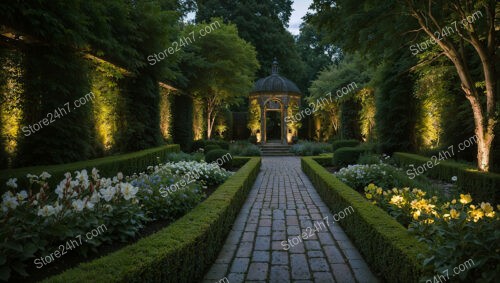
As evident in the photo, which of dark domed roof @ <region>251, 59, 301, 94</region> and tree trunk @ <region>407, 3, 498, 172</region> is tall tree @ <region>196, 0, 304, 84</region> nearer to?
dark domed roof @ <region>251, 59, 301, 94</region>

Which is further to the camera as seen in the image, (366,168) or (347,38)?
(366,168)

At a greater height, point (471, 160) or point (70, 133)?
point (70, 133)

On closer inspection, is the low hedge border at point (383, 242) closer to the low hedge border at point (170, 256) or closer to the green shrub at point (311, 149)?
the low hedge border at point (170, 256)

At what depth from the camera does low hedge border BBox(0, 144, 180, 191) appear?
13.0 feet

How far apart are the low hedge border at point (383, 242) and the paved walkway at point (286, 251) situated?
15cm

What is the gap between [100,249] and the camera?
9.43ft

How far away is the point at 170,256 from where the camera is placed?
7.54 ft

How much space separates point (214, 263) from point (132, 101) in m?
7.08

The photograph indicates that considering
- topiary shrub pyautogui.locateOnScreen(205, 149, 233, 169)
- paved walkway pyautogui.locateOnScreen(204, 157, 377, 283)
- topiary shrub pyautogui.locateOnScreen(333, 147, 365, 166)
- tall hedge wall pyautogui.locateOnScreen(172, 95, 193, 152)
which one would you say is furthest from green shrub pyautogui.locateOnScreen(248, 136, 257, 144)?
paved walkway pyautogui.locateOnScreen(204, 157, 377, 283)

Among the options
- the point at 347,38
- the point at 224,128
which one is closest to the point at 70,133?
the point at 347,38

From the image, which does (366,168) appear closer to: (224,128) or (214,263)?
(214,263)

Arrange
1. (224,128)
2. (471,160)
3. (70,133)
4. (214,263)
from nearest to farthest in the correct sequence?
(214,263)
(70,133)
(471,160)
(224,128)

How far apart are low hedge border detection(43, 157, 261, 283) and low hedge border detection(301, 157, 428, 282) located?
64.6 inches

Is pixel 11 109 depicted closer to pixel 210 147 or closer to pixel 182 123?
pixel 182 123
